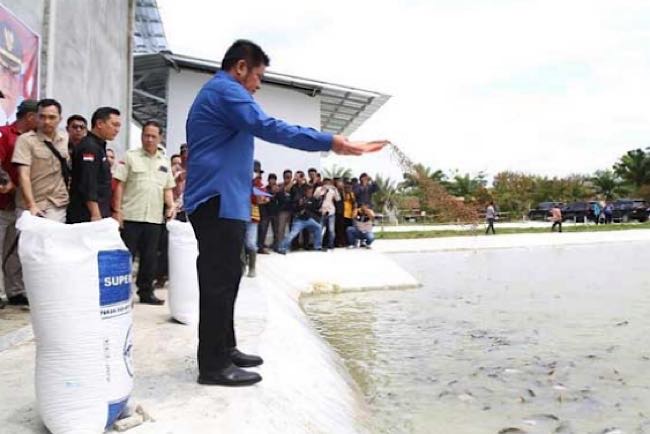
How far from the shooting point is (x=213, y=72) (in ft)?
49.1

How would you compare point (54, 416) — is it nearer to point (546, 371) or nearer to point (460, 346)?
point (546, 371)

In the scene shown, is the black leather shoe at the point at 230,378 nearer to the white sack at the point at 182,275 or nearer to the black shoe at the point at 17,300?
the white sack at the point at 182,275

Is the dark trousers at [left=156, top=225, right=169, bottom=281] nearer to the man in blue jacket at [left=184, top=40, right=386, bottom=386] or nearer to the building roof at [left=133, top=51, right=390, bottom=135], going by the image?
the man in blue jacket at [left=184, top=40, right=386, bottom=386]

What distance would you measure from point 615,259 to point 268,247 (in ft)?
28.8

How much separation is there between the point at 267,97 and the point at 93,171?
444 inches

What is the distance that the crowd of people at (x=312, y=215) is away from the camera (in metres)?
11.2

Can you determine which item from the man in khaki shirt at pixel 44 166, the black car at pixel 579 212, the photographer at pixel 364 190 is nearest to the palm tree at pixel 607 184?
the black car at pixel 579 212

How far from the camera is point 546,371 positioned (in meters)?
4.54

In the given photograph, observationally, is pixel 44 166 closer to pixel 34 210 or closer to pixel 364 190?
pixel 34 210

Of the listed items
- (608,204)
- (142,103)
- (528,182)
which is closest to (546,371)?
(142,103)

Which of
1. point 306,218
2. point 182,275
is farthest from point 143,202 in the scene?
point 306,218

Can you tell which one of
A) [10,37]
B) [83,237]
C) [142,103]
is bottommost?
[83,237]

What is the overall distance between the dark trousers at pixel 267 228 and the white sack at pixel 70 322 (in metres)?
8.81

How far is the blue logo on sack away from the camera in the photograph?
228 centimetres
